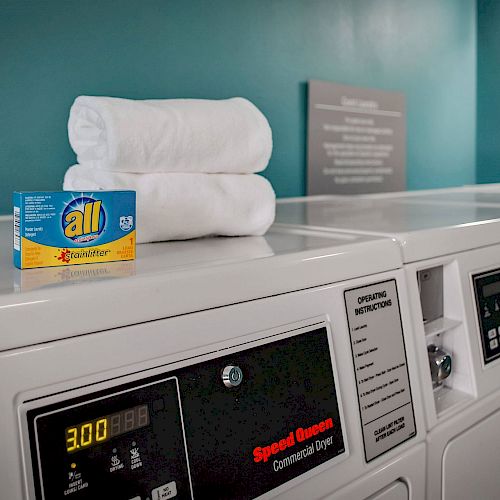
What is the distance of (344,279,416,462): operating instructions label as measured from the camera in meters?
0.71

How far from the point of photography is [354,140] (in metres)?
1.74

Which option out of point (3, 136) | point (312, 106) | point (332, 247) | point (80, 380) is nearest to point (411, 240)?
point (332, 247)

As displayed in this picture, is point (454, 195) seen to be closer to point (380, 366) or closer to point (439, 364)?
point (439, 364)

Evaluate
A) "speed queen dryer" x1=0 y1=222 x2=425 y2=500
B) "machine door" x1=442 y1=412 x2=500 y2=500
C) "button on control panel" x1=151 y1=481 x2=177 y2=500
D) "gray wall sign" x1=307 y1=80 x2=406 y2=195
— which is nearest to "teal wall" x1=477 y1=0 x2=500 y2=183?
"gray wall sign" x1=307 y1=80 x2=406 y2=195

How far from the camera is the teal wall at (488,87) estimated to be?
2180 millimetres

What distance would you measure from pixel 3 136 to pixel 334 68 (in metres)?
0.96

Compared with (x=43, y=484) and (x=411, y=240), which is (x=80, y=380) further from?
(x=411, y=240)

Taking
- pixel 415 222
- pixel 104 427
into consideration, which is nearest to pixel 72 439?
pixel 104 427

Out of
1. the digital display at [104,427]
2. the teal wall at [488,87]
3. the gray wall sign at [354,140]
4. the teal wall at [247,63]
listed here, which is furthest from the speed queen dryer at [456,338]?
the teal wall at [488,87]

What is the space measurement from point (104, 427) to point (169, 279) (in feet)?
0.46

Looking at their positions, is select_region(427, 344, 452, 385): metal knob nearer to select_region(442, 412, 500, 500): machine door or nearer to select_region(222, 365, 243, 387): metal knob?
select_region(442, 412, 500, 500): machine door

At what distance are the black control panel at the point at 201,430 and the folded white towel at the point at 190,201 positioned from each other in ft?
0.76

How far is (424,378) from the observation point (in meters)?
0.79

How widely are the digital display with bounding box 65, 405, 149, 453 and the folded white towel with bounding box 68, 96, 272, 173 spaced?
34cm
